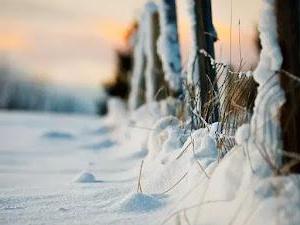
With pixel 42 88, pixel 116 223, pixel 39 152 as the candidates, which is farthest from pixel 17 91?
pixel 116 223

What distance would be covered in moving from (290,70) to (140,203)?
1.02 m

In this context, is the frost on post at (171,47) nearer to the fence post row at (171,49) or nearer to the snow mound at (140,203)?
the fence post row at (171,49)

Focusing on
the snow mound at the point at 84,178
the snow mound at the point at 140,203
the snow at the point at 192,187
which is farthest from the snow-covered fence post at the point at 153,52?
the snow mound at the point at 140,203

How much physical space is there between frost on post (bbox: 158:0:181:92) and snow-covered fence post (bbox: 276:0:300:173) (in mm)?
3468

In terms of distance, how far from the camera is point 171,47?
622cm

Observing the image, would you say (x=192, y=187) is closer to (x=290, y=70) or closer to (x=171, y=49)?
(x=290, y=70)

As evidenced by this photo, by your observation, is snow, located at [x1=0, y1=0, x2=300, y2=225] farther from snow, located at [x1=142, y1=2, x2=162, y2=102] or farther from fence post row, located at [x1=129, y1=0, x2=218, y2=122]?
snow, located at [x1=142, y1=2, x2=162, y2=102]

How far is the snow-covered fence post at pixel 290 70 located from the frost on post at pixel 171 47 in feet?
11.4

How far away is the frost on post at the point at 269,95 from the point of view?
260 centimetres

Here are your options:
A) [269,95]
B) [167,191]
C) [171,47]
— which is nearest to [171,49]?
[171,47]

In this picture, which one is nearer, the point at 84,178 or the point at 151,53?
the point at 84,178

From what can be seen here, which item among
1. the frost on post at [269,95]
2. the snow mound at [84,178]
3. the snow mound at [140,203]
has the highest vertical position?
the frost on post at [269,95]

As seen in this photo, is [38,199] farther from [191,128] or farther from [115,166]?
[115,166]

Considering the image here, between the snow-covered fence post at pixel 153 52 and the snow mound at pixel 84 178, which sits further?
the snow-covered fence post at pixel 153 52
